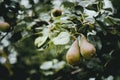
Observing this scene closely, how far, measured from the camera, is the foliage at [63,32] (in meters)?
1.61

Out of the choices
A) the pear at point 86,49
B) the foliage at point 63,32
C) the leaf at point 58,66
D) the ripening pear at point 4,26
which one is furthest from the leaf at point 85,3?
the leaf at point 58,66

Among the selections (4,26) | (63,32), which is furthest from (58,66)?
(63,32)

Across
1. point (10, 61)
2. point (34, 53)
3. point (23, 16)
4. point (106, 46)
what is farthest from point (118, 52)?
point (34, 53)

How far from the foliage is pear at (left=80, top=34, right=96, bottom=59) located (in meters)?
0.06

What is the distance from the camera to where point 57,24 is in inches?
64.7

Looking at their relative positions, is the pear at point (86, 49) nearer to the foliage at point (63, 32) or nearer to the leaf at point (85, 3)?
the foliage at point (63, 32)

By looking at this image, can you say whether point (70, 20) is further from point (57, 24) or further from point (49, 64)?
point (49, 64)

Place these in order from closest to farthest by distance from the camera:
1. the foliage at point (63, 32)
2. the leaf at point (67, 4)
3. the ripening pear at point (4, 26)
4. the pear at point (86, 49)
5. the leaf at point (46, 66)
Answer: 1. the pear at point (86, 49)
2. the foliage at point (63, 32)
3. the leaf at point (67, 4)
4. the ripening pear at point (4, 26)
5. the leaf at point (46, 66)

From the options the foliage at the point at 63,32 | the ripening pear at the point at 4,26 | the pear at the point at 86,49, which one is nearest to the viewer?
the pear at the point at 86,49

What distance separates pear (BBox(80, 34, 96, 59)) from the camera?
144cm

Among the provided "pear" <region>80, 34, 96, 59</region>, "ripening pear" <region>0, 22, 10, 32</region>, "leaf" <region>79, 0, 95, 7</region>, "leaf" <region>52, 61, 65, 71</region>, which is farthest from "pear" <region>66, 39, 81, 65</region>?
"leaf" <region>52, 61, 65, 71</region>

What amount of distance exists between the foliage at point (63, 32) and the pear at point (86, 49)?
0.06 metres

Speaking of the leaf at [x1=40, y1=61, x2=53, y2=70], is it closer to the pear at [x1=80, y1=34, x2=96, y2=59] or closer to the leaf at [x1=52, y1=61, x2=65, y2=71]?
the leaf at [x1=52, y1=61, x2=65, y2=71]

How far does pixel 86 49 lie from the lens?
1.45 meters
